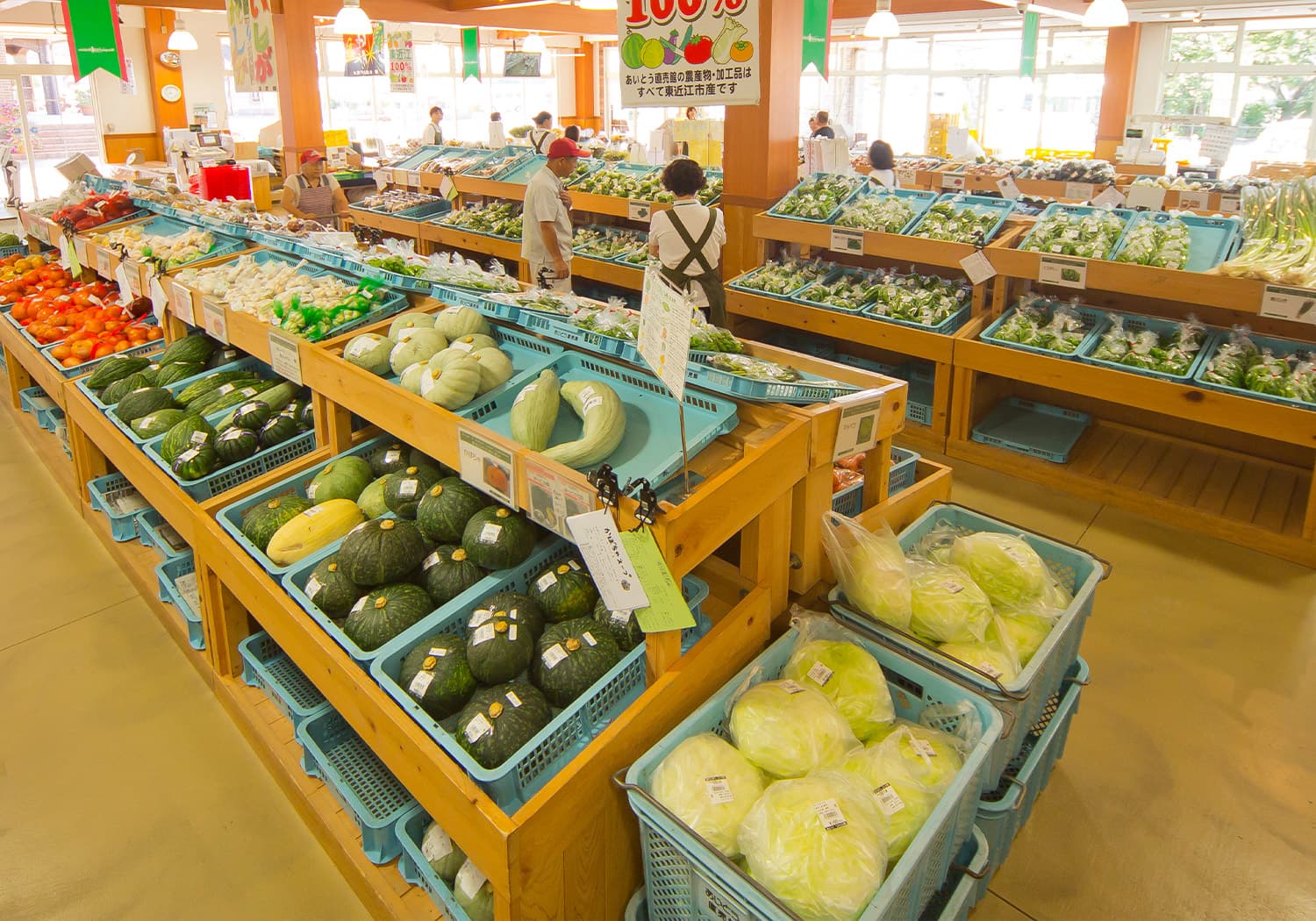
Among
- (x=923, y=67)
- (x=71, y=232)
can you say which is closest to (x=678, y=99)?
(x=71, y=232)

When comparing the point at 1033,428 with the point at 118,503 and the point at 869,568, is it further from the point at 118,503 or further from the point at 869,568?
the point at 118,503

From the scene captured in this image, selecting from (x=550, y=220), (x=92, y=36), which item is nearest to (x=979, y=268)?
(x=550, y=220)

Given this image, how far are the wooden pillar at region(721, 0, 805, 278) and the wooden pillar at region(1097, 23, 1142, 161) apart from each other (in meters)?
11.0

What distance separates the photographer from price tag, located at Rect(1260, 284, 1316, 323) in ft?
12.3

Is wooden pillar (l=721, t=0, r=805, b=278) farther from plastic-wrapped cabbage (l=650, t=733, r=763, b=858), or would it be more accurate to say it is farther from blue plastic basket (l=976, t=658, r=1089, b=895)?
plastic-wrapped cabbage (l=650, t=733, r=763, b=858)

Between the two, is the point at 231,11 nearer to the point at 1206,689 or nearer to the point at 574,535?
the point at 574,535

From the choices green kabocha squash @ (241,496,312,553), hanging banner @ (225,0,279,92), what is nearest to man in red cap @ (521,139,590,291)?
green kabocha squash @ (241,496,312,553)

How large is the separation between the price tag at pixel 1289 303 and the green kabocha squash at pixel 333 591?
392 cm

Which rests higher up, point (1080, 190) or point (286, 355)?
point (1080, 190)

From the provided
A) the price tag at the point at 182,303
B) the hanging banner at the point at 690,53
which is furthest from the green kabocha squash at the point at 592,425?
the price tag at the point at 182,303

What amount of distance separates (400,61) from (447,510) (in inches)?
447

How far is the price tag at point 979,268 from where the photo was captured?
15.7 feet

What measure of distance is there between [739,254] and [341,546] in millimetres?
4223

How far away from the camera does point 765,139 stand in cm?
576
